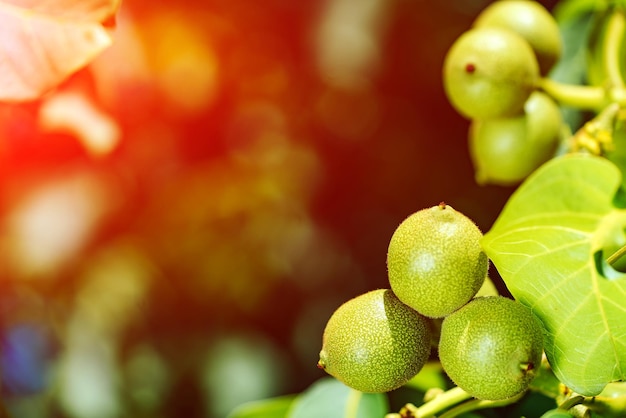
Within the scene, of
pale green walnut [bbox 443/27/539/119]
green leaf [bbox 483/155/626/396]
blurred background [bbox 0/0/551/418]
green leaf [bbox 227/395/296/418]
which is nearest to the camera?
green leaf [bbox 483/155/626/396]

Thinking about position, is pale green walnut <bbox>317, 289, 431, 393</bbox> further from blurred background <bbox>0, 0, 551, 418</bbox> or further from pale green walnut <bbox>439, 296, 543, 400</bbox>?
blurred background <bbox>0, 0, 551, 418</bbox>

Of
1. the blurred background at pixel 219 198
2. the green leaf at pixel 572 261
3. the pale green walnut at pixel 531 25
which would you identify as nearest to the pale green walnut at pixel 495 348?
the green leaf at pixel 572 261

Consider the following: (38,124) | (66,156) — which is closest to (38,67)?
(38,124)

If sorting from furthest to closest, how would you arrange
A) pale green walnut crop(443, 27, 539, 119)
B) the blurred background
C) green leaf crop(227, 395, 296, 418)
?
the blurred background → green leaf crop(227, 395, 296, 418) → pale green walnut crop(443, 27, 539, 119)

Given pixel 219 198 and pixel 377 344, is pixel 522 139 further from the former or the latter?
pixel 219 198

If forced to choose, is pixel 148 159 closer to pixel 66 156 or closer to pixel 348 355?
pixel 66 156

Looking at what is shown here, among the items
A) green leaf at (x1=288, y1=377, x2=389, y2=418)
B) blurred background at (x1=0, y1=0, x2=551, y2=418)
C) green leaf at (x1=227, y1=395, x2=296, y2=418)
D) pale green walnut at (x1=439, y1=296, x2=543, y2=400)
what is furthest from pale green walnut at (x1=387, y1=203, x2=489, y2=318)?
blurred background at (x1=0, y1=0, x2=551, y2=418)

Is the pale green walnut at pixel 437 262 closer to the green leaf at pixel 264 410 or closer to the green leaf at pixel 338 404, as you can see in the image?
the green leaf at pixel 338 404
